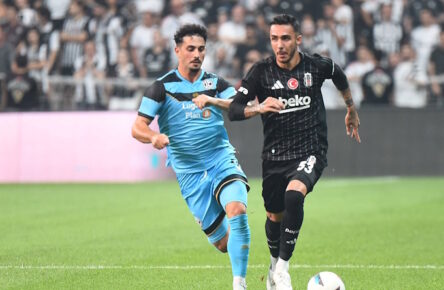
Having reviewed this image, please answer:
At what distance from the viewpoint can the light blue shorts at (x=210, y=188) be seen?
789cm

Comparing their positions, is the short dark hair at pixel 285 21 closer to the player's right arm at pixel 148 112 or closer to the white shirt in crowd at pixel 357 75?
the player's right arm at pixel 148 112

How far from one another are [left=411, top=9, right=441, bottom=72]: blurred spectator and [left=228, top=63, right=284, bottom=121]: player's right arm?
43.1 feet

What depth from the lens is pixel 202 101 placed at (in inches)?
291

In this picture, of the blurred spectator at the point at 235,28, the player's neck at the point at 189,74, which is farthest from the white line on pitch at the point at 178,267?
the blurred spectator at the point at 235,28

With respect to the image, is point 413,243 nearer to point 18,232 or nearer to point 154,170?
point 18,232

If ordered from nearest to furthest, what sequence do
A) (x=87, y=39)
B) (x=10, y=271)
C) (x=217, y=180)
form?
(x=217, y=180) → (x=10, y=271) → (x=87, y=39)

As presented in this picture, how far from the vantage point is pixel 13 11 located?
22.8 meters

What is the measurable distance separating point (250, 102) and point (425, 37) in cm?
1350

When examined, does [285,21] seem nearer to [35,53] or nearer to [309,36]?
[309,36]

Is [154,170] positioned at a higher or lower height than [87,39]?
lower

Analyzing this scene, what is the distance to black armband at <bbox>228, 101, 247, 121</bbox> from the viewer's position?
7.51 metres

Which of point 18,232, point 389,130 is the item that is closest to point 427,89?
point 389,130

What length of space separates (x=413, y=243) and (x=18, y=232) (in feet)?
16.4

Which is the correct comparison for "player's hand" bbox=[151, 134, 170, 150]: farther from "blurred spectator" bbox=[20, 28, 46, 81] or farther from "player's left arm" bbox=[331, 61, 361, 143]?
"blurred spectator" bbox=[20, 28, 46, 81]
